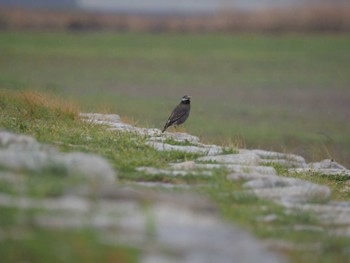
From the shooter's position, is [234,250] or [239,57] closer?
[234,250]

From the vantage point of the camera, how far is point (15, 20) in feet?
180

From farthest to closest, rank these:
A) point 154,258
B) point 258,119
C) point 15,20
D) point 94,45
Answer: point 15,20
point 94,45
point 258,119
point 154,258

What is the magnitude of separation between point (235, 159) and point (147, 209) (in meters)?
4.79

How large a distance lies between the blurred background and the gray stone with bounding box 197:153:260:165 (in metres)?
4.28

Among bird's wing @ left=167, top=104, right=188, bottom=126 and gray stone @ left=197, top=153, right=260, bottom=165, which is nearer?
gray stone @ left=197, top=153, right=260, bottom=165

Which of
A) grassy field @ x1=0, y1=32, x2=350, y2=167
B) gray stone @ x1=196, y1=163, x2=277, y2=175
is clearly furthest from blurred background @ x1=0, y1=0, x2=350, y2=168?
gray stone @ x1=196, y1=163, x2=277, y2=175

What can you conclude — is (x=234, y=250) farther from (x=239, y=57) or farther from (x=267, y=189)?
(x=239, y=57)

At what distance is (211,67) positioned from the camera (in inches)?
1585

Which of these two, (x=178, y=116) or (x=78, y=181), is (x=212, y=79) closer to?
(x=178, y=116)

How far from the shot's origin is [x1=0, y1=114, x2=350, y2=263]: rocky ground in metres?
6.23

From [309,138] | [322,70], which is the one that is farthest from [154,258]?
[322,70]

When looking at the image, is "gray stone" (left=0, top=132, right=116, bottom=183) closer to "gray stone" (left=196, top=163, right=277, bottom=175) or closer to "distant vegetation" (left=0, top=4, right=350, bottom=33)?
"gray stone" (left=196, top=163, right=277, bottom=175)

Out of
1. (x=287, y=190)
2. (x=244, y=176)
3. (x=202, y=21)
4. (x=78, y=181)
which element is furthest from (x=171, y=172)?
(x=202, y=21)

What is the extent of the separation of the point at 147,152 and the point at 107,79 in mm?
25616
